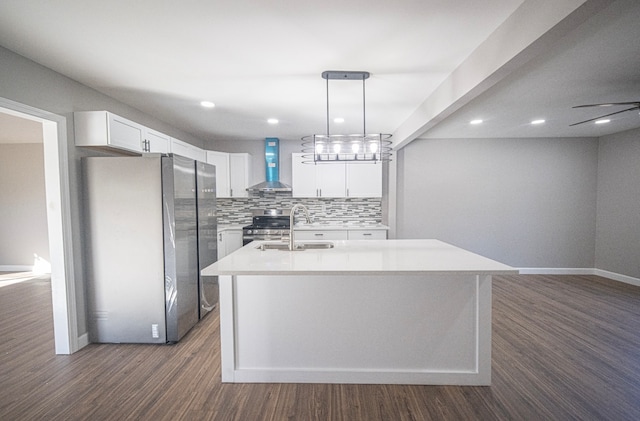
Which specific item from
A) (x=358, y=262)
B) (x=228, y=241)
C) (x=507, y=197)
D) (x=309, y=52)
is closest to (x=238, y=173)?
(x=228, y=241)

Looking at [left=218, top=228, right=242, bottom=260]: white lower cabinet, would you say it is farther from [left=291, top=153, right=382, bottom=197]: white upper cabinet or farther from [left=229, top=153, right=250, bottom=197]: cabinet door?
[left=291, top=153, right=382, bottom=197]: white upper cabinet

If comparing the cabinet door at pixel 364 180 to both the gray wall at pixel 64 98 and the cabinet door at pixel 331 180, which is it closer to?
the cabinet door at pixel 331 180

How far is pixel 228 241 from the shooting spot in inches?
185

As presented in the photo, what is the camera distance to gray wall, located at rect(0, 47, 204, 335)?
2.06 metres

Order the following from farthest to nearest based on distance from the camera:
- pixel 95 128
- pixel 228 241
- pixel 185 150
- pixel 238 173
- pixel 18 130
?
pixel 238 173
pixel 228 241
pixel 18 130
pixel 185 150
pixel 95 128

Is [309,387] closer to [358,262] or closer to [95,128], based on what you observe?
[358,262]

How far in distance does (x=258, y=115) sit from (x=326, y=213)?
225 cm

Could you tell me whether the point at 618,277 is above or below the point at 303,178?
below

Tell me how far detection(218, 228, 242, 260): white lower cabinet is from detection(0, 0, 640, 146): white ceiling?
6.44ft

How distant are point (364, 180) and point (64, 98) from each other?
3.89m

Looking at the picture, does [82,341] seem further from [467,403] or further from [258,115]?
[467,403]

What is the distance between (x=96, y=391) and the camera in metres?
2.03

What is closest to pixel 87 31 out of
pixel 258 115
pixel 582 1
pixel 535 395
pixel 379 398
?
pixel 258 115

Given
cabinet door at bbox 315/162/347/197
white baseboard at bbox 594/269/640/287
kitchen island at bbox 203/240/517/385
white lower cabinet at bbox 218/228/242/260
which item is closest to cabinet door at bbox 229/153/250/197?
white lower cabinet at bbox 218/228/242/260
